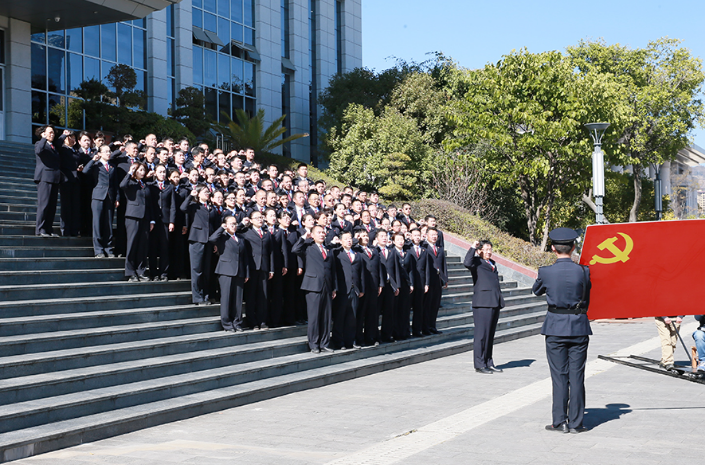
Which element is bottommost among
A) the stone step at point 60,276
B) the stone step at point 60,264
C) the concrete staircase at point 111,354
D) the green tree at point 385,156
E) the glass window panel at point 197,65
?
the concrete staircase at point 111,354

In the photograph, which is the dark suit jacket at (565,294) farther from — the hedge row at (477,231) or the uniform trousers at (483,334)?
the hedge row at (477,231)

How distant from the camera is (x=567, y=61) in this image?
24.3m

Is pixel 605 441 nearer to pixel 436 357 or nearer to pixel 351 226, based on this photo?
pixel 436 357

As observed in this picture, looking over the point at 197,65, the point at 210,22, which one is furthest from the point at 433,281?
the point at 210,22

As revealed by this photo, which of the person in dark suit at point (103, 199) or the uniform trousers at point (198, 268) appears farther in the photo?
the person in dark suit at point (103, 199)

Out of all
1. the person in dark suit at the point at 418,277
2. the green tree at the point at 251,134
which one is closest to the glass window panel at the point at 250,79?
the green tree at the point at 251,134

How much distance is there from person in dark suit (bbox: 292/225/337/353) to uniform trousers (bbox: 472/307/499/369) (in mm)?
2212

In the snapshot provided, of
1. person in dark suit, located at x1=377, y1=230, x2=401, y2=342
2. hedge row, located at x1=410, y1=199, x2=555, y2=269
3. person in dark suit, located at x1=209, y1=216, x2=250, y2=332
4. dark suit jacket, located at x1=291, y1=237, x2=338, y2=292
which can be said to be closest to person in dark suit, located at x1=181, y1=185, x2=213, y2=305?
person in dark suit, located at x1=209, y1=216, x2=250, y2=332

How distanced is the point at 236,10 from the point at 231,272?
26251 mm

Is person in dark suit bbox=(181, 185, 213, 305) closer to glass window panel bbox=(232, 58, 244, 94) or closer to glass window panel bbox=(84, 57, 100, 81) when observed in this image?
glass window panel bbox=(84, 57, 100, 81)

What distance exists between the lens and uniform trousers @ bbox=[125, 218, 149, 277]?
35.0 feet

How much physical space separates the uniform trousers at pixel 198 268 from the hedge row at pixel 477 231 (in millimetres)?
12880

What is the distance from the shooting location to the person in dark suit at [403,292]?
490 inches

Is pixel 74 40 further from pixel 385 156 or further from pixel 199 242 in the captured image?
pixel 199 242
